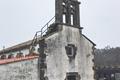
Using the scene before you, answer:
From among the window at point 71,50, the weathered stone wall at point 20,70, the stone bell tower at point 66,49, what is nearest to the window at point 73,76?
the stone bell tower at point 66,49

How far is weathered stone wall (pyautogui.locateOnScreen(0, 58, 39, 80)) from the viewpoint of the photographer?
22273 millimetres

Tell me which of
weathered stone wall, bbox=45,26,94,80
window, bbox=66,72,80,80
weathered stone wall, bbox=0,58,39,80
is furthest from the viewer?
window, bbox=66,72,80,80

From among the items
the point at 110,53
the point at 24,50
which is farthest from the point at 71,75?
the point at 110,53

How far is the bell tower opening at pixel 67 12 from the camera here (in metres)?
24.2

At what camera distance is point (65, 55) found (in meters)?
23.8

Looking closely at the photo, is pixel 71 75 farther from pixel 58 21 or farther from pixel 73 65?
pixel 58 21

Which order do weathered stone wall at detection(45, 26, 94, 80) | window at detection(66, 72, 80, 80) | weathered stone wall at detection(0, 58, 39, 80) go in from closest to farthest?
1. weathered stone wall at detection(0, 58, 39, 80)
2. weathered stone wall at detection(45, 26, 94, 80)
3. window at detection(66, 72, 80, 80)

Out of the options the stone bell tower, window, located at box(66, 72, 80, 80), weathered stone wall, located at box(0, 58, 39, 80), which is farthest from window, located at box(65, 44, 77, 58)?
weathered stone wall, located at box(0, 58, 39, 80)

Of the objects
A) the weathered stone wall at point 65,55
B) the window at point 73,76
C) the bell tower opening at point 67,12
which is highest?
the bell tower opening at point 67,12

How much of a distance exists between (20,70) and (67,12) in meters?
6.28

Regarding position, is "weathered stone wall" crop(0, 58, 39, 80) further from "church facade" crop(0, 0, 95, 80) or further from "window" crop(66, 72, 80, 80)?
"window" crop(66, 72, 80, 80)

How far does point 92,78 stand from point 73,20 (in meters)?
5.43

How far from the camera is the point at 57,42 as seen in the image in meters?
23.4

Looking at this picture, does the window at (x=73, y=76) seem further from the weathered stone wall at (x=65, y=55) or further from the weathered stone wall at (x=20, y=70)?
the weathered stone wall at (x=20, y=70)
